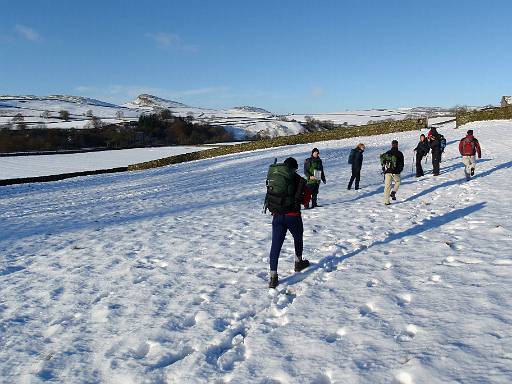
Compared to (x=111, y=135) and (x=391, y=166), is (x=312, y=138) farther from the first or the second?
(x=111, y=135)

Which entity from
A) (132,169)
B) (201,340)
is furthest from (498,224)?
(132,169)

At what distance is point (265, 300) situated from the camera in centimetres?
698

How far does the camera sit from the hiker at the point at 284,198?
7289 millimetres

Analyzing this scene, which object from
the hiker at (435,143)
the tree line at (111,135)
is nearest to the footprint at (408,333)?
the hiker at (435,143)

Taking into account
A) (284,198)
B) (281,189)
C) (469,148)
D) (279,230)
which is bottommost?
(279,230)

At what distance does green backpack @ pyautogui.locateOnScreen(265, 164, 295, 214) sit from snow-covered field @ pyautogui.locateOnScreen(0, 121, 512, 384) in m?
1.52

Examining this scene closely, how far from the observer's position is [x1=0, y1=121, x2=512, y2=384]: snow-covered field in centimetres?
492

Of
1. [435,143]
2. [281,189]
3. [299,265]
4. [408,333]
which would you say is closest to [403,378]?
[408,333]

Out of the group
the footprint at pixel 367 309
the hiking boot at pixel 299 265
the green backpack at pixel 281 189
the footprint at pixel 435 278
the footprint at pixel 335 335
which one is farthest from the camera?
the hiking boot at pixel 299 265

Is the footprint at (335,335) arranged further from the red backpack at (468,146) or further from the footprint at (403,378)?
the red backpack at (468,146)

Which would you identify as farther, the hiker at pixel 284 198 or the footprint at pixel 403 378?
the hiker at pixel 284 198

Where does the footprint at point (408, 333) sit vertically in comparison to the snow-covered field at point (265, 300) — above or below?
above

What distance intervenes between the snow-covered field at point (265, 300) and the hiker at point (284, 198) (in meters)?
0.87

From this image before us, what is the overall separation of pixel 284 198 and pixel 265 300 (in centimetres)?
181
